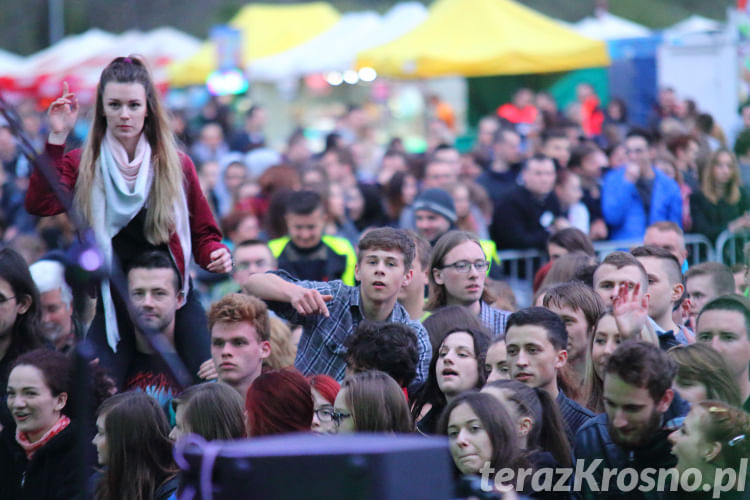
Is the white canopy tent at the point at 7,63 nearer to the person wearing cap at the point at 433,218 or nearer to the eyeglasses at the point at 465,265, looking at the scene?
the person wearing cap at the point at 433,218

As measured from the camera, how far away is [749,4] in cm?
1116

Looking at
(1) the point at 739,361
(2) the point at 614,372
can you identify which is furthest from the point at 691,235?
(2) the point at 614,372

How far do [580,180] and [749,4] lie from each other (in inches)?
90.5

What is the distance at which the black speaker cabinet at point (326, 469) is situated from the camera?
2576 millimetres

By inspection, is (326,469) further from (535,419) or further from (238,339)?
(238,339)

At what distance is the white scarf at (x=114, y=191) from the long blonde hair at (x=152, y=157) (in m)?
0.03

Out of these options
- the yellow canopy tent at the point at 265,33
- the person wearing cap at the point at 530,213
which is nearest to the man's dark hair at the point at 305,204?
the person wearing cap at the point at 530,213

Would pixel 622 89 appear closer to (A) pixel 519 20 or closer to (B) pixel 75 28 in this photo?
(A) pixel 519 20

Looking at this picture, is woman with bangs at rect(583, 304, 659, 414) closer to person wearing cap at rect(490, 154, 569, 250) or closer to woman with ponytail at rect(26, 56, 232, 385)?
woman with ponytail at rect(26, 56, 232, 385)

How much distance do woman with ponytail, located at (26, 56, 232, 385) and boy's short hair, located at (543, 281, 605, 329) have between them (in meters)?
1.60

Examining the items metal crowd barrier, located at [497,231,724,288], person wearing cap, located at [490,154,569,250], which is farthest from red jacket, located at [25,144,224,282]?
person wearing cap, located at [490,154,569,250]

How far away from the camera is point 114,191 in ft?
16.3

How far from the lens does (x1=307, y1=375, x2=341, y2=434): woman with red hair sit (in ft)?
15.9

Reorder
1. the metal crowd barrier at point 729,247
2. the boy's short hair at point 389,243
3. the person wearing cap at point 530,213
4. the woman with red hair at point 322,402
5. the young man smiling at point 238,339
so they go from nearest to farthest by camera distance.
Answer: the woman with red hair at point 322,402 < the young man smiling at point 238,339 < the boy's short hair at point 389,243 < the metal crowd barrier at point 729,247 < the person wearing cap at point 530,213
